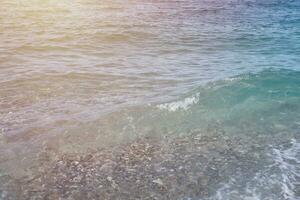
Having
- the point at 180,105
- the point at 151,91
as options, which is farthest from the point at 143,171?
the point at 151,91

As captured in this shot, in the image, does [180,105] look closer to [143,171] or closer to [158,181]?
[143,171]

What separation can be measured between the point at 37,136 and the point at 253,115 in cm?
496

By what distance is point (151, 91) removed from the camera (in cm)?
1198

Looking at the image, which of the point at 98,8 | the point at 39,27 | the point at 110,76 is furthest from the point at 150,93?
the point at 98,8

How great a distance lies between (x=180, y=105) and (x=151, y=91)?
4.62 feet

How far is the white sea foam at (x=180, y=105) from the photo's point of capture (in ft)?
34.7

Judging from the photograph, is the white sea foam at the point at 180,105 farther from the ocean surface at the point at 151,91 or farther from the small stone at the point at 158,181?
the small stone at the point at 158,181

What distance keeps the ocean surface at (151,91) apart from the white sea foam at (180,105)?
0.03 metres

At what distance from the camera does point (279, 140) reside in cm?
889

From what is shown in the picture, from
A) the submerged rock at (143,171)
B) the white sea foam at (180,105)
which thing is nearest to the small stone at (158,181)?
the submerged rock at (143,171)

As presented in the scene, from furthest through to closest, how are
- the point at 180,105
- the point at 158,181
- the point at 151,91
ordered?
the point at 151,91 < the point at 180,105 < the point at 158,181

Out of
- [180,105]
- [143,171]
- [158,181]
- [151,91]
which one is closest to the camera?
[158,181]

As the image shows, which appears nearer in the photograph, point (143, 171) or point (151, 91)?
point (143, 171)

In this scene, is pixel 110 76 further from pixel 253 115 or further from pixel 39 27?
pixel 39 27
